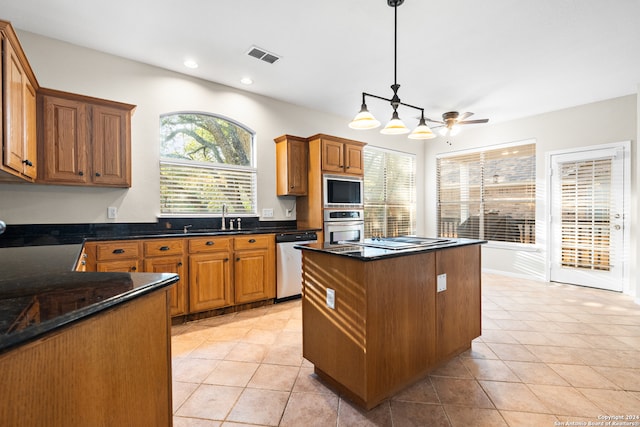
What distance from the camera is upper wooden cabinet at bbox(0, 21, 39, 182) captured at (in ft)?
6.47

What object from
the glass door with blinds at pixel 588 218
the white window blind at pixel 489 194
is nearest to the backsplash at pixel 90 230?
the white window blind at pixel 489 194

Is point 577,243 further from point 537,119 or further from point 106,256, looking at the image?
point 106,256

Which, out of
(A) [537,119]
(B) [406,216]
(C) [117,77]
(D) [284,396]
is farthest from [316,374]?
(A) [537,119]

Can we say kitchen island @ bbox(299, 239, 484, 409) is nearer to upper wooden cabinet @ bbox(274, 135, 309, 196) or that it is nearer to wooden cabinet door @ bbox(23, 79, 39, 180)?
upper wooden cabinet @ bbox(274, 135, 309, 196)

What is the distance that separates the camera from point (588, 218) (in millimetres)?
4379

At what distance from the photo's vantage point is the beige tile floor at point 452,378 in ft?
5.59

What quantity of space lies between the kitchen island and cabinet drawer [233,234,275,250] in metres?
1.49

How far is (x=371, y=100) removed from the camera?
441 centimetres

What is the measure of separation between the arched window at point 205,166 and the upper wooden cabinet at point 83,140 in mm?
541

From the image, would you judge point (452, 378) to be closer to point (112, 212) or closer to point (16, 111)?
point (112, 212)

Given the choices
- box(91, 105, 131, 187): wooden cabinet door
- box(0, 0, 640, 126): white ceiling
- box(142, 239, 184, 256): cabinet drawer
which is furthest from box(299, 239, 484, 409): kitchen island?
box(91, 105, 131, 187): wooden cabinet door

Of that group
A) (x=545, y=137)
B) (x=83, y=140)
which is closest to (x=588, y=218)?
(x=545, y=137)

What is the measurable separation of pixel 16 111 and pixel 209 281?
2.08 meters

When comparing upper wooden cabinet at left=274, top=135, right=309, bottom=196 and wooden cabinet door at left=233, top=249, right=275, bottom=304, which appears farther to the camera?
upper wooden cabinet at left=274, top=135, right=309, bottom=196
